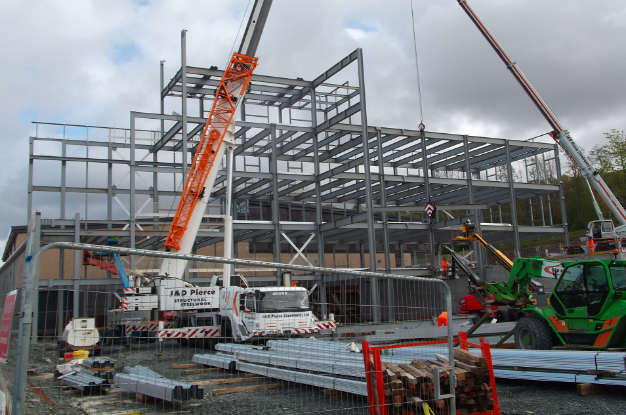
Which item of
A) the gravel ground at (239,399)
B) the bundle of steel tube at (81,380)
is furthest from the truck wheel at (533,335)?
the bundle of steel tube at (81,380)

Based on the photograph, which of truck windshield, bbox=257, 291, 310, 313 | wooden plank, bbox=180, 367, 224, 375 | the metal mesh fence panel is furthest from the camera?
truck windshield, bbox=257, 291, 310, 313

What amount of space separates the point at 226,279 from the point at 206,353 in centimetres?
687

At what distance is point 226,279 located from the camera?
15047mm

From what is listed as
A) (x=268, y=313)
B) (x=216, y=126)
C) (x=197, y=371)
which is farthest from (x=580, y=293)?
(x=216, y=126)

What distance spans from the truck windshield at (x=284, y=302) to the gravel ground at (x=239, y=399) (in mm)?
3053

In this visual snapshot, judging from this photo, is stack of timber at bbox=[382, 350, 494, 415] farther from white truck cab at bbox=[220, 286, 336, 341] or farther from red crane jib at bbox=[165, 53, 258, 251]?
red crane jib at bbox=[165, 53, 258, 251]

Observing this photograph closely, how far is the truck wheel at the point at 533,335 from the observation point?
10.1 metres

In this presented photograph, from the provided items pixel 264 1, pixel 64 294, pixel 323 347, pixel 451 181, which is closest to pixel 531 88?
pixel 451 181

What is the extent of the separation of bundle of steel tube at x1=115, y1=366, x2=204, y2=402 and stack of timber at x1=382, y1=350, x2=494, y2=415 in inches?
88.5

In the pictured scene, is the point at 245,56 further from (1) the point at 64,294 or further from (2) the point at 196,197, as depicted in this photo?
(1) the point at 64,294

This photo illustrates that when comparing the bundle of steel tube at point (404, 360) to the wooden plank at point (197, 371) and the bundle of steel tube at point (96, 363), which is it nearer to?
the wooden plank at point (197, 371)

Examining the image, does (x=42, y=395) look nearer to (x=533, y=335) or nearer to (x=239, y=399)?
(x=239, y=399)

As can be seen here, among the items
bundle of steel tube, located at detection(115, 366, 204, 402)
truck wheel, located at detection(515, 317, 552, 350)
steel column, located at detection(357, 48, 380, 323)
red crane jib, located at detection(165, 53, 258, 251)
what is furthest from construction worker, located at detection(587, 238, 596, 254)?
bundle of steel tube, located at detection(115, 366, 204, 402)

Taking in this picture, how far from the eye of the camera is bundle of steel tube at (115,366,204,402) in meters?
5.68
